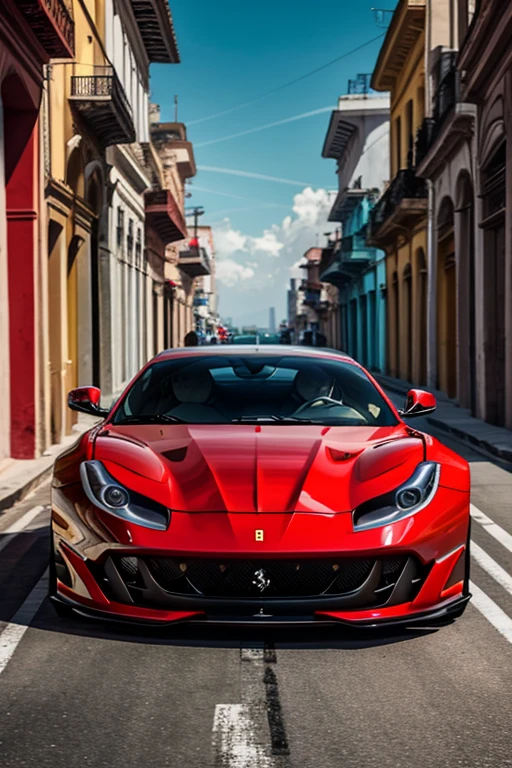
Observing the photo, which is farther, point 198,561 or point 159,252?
point 159,252

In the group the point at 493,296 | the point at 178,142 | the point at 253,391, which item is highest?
the point at 178,142

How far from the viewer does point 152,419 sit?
5.48 m

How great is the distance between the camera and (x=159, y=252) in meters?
43.6

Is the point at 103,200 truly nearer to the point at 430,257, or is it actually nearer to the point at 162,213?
the point at 430,257

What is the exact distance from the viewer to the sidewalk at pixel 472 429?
44.7 ft

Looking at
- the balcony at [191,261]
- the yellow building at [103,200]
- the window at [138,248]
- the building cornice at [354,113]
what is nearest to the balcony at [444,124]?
the yellow building at [103,200]

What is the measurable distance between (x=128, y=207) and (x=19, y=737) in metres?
28.7

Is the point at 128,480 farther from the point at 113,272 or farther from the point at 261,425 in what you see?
the point at 113,272

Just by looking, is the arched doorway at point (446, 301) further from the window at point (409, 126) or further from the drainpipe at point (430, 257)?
the window at point (409, 126)

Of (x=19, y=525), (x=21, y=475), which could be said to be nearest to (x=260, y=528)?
(x=19, y=525)

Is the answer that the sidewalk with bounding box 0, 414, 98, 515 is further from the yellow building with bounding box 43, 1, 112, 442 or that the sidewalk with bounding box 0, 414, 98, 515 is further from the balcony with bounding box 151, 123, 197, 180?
the balcony with bounding box 151, 123, 197, 180

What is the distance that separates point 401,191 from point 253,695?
28932 millimetres

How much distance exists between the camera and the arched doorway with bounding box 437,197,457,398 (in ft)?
83.0

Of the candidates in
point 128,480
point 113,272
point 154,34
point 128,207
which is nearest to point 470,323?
point 113,272
